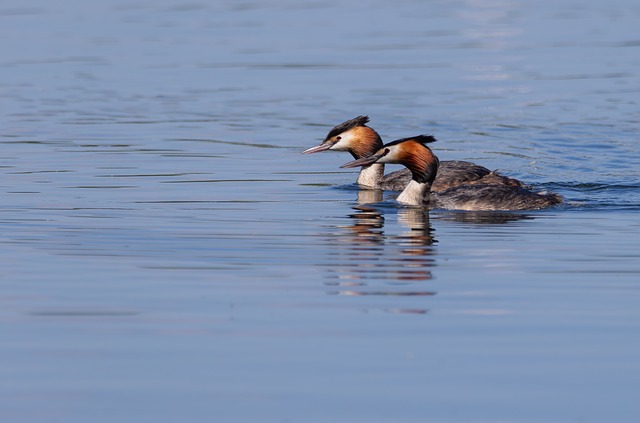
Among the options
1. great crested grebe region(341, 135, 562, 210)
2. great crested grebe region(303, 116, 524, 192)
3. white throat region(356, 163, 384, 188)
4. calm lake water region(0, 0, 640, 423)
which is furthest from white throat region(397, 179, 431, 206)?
white throat region(356, 163, 384, 188)

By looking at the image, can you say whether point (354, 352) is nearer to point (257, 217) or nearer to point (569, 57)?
point (257, 217)

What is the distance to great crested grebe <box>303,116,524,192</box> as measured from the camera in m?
18.2

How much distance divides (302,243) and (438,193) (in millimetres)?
4023

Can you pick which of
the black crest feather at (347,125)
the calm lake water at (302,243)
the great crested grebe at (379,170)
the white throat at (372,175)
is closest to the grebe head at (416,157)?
the calm lake water at (302,243)

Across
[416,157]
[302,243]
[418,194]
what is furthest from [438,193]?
[302,243]

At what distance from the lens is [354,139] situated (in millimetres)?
19859

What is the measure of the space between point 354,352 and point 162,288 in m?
2.52

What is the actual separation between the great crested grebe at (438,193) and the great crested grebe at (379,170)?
0.73m

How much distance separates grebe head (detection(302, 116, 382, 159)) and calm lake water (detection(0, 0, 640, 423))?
0.46 m

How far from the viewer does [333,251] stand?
13.1 metres

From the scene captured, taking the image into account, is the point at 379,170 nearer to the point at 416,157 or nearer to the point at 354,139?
the point at 354,139

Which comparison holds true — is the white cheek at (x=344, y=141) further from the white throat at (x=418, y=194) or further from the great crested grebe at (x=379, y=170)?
the white throat at (x=418, y=194)

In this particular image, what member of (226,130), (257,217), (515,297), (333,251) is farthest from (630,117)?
(515,297)

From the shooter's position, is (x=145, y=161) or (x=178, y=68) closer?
(x=145, y=161)
